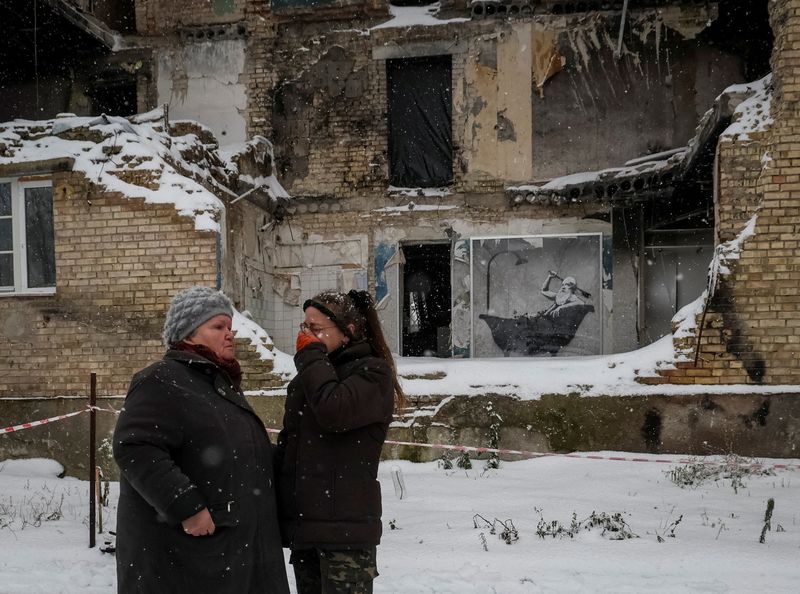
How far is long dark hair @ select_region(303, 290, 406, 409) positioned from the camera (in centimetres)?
285

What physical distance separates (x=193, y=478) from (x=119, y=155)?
6.75m

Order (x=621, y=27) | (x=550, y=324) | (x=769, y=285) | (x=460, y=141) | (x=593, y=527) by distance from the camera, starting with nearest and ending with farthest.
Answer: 1. (x=593, y=527)
2. (x=769, y=285)
3. (x=621, y=27)
4. (x=550, y=324)
5. (x=460, y=141)

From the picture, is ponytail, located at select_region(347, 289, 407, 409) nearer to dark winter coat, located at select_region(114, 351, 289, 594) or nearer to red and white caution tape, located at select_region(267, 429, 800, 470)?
dark winter coat, located at select_region(114, 351, 289, 594)

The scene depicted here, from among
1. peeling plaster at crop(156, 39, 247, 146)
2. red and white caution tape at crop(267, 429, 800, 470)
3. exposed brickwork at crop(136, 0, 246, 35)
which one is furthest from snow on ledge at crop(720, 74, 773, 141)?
exposed brickwork at crop(136, 0, 246, 35)

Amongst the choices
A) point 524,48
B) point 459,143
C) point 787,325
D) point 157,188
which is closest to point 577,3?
point 524,48

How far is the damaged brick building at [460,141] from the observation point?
35.3ft

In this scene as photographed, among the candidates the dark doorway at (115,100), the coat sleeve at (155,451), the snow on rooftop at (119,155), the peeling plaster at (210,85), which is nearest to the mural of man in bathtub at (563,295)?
the snow on rooftop at (119,155)

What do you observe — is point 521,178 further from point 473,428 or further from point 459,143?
point 473,428

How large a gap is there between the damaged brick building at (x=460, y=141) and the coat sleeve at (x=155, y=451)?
7.55 meters

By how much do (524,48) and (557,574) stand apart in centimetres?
918

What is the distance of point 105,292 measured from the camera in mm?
8133

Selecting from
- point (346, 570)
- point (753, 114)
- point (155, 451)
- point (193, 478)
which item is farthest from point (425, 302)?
point (155, 451)

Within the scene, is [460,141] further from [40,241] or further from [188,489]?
[188,489]

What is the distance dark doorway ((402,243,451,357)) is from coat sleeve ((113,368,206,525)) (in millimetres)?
9439
